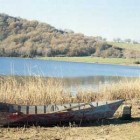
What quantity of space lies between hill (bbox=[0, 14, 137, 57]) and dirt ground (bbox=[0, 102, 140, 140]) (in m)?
80.7

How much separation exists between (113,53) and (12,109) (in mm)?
96147

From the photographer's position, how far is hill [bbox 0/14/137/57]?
98.5 metres

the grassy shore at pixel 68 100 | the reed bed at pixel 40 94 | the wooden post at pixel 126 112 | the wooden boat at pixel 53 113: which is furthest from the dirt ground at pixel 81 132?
the reed bed at pixel 40 94

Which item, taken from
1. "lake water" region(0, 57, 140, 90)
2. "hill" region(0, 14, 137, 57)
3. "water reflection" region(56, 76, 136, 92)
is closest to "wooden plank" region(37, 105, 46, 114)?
"lake water" region(0, 57, 140, 90)

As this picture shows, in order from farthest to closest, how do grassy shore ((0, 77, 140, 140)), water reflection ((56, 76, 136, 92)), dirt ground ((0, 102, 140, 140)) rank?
water reflection ((56, 76, 136, 92))
grassy shore ((0, 77, 140, 140))
dirt ground ((0, 102, 140, 140))

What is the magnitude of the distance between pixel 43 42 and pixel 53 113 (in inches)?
3870

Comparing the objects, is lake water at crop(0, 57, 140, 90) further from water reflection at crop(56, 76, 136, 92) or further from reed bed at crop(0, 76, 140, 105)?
reed bed at crop(0, 76, 140, 105)

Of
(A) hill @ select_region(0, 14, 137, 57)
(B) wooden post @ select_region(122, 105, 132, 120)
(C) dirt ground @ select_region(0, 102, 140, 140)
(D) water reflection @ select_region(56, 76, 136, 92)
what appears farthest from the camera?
(A) hill @ select_region(0, 14, 137, 57)

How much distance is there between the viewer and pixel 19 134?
984 centimetres

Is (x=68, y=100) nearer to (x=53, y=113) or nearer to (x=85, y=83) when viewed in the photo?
(x=53, y=113)

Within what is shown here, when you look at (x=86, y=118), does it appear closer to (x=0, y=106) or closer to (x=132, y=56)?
(x=0, y=106)

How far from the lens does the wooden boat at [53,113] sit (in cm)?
1046

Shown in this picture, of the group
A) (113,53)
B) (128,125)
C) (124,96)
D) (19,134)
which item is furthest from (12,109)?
(113,53)

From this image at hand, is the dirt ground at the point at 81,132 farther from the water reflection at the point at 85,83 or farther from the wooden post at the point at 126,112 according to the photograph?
the water reflection at the point at 85,83
